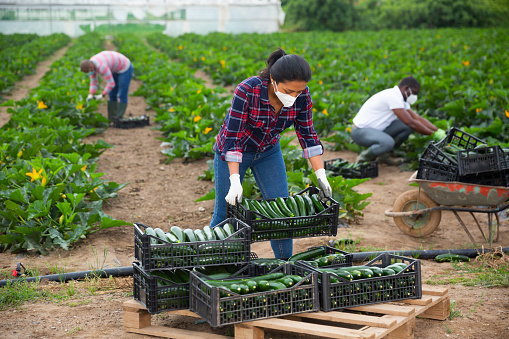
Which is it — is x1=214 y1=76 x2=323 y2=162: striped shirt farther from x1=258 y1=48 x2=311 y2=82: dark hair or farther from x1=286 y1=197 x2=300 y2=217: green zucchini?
x1=286 y1=197 x2=300 y2=217: green zucchini

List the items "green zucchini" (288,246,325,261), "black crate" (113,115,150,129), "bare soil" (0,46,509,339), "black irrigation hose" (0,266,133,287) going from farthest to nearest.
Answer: "black crate" (113,115,150,129) < "black irrigation hose" (0,266,133,287) < "green zucchini" (288,246,325,261) < "bare soil" (0,46,509,339)

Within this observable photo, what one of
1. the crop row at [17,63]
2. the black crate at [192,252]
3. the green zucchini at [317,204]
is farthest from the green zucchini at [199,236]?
the crop row at [17,63]

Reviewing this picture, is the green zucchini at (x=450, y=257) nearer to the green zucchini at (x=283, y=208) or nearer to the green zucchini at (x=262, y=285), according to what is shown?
the green zucchini at (x=283, y=208)

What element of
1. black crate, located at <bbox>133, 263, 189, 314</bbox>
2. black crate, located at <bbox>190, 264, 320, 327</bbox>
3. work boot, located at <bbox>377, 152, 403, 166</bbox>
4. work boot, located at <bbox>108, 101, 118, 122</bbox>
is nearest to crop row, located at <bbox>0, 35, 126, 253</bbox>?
black crate, located at <bbox>133, 263, 189, 314</bbox>

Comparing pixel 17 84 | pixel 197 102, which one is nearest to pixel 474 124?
pixel 197 102

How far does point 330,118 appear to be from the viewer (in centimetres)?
1041

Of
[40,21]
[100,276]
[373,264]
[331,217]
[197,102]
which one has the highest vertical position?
[40,21]

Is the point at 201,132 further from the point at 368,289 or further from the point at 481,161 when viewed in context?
the point at 368,289

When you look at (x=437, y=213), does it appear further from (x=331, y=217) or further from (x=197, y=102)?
(x=197, y=102)

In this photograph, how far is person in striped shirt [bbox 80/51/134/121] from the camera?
423 inches

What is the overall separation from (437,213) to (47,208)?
3.99m

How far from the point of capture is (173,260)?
3.26 m

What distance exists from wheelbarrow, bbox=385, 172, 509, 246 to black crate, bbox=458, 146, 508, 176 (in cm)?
17

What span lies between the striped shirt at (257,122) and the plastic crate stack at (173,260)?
26.5 inches
